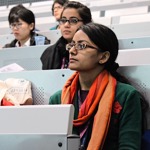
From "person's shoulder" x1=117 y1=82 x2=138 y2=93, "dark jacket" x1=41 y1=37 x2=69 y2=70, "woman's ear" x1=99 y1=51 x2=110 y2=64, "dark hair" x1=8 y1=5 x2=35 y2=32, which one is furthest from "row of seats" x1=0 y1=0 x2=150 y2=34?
"person's shoulder" x1=117 y1=82 x2=138 y2=93

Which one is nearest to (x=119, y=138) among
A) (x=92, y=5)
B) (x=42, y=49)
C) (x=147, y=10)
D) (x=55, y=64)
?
(x=55, y=64)

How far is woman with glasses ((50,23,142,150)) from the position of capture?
122 centimetres

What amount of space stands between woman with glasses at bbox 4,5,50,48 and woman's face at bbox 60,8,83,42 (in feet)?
2.88

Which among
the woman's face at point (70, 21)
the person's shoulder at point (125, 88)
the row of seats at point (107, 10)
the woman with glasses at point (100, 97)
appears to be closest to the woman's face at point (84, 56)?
the woman with glasses at point (100, 97)

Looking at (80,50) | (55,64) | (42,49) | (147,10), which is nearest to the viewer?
(80,50)

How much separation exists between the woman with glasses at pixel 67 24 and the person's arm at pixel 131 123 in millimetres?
722

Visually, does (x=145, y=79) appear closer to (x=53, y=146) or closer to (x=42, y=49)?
(x=53, y=146)

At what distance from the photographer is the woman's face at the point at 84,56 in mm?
1406

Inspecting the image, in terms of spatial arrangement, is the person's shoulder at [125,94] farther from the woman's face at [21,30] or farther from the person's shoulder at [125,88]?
the woman's face at [21,30]

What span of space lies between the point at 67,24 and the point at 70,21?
0.02 m

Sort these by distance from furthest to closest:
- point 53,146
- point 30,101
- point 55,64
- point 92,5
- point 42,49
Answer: point 92,5
point 42,49
point 55,64
point 30,101
point 53,146

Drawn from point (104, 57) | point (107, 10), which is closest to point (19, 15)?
point (104, 57)

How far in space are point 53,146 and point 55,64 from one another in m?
1.31

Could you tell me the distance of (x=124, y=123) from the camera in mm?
1254
